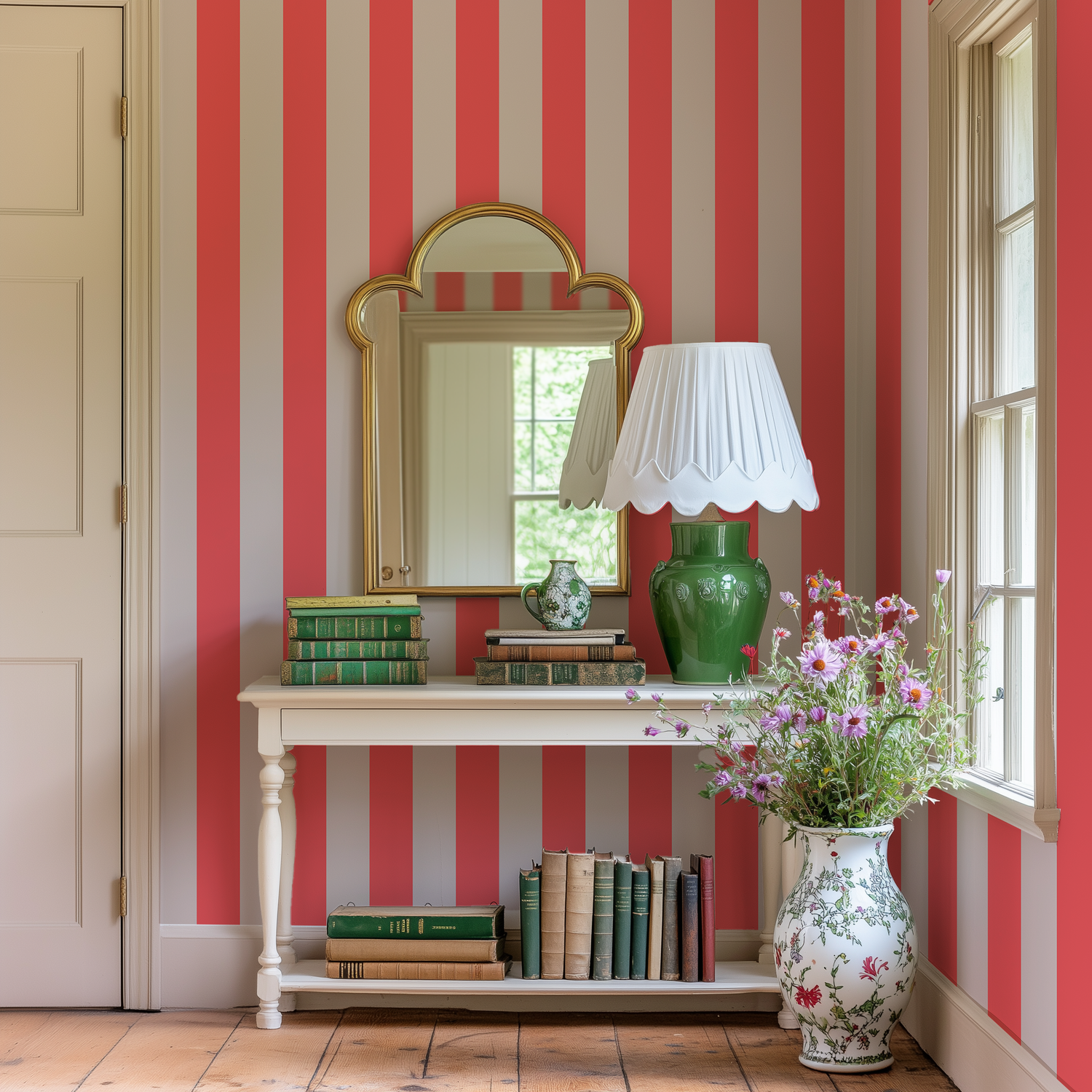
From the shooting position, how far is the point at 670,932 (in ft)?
7.56

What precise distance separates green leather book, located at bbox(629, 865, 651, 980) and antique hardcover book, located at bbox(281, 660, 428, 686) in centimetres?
63

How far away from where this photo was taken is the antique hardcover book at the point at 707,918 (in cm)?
229

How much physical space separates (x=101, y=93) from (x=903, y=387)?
6.55 ft

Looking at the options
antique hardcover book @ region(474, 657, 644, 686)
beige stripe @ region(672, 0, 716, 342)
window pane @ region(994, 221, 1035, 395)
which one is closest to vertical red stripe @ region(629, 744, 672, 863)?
antique hardcover book @ region(474, 657, 644, 686)

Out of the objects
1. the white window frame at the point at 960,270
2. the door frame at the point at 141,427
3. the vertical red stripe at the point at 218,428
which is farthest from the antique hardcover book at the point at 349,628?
the white window frame at the point at 960,270

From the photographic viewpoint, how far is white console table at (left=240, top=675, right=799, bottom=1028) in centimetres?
221

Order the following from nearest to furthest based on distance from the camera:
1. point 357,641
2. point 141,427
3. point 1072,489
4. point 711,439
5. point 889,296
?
point 1072,489, point 711,439, point 357,641, point 889,296, point 141,427

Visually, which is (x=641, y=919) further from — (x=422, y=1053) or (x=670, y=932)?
(x=422, y=1053)

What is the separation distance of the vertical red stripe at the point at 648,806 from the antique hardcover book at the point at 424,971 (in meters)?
0.46

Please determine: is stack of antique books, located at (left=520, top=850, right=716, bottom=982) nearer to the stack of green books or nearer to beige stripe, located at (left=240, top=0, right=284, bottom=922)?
the stack of green books

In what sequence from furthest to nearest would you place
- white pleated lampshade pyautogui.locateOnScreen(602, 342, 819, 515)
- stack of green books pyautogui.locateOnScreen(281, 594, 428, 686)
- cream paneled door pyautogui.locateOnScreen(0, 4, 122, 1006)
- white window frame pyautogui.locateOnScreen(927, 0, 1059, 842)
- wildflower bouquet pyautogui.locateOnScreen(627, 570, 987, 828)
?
cream paneled door pyautogui.locateOnScreen(0, 4, 122, 1006) < stack of green books pyautogui.locateOnScreen(281, 594, 428, 686) < white pleated lampshade pyautogui.locateOnScreen(602, 342, 819, 515) < white window frame pyautogui.locateOnScreen(927, 0, 1059, 842) < wildflower bouquet pyautogui.locateOnScreen(627, 570, 987, 828)

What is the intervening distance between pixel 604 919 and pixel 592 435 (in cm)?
110

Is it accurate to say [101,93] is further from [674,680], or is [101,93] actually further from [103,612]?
[674,680]

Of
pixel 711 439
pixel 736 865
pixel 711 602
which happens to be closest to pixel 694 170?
pixel 711 439
